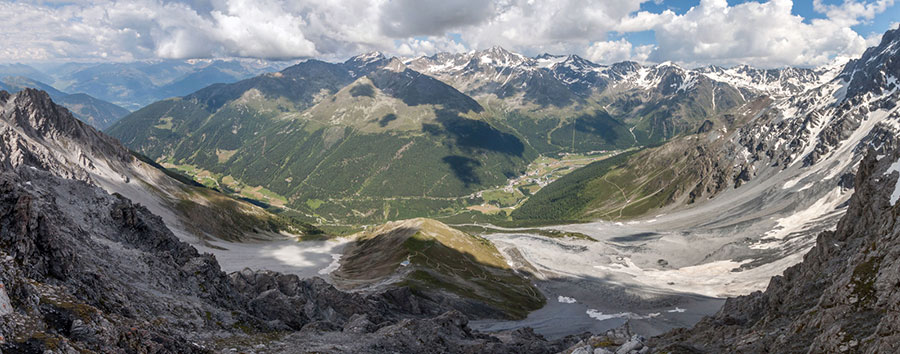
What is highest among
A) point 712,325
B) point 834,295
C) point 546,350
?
point 834,295

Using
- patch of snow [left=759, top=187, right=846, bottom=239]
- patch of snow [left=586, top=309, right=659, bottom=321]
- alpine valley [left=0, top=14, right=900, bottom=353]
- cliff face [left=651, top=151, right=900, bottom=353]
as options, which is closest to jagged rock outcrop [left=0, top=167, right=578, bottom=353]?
alpine valley [left=0, top=14, right=900, bottom=353]

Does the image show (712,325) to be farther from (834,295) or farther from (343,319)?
(343,319)

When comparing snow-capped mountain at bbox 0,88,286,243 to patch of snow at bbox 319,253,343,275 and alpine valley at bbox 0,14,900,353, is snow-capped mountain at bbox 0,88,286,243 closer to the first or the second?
alpine valley at bbox 0,14,900,353

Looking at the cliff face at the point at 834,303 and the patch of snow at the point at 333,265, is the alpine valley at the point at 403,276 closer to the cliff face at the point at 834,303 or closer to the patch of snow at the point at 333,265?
the cliff face at the point at 834,303

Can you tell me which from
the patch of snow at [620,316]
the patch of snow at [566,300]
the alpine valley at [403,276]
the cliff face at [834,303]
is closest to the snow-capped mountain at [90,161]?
the alpine valley at [403,276]

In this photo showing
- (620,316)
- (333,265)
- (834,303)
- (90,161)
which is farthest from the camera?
(90,161)

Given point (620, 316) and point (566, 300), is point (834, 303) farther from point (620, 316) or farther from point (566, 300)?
point (566, 300)

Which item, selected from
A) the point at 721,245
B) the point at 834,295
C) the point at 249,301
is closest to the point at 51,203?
the point at 249,301

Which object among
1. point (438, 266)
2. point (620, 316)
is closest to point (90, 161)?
point (438, 266)

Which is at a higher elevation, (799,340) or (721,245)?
(799,340)
